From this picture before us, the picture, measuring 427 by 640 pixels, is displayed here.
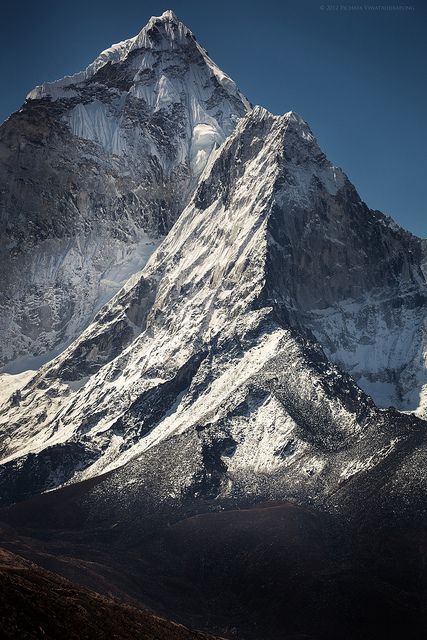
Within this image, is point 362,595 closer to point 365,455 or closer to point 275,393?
point 365,455

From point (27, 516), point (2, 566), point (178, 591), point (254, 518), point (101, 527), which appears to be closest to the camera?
point (2, 566)

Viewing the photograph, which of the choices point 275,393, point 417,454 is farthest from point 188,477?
point 417,454

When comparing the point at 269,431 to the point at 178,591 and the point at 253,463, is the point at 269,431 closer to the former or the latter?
the point at 253,463

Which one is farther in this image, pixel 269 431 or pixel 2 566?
pixel 269 431

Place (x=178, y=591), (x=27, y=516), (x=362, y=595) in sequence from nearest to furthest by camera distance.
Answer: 1. (x=362, y=595)
2. (x=178, y=591)
3. (x=27, y=516)

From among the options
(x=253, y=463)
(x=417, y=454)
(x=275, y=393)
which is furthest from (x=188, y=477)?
(x=417, y=454)

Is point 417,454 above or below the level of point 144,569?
above

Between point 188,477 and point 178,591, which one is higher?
point 188,477

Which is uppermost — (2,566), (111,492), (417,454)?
(417,454)

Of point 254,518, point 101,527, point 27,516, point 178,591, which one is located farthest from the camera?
point 27,516
